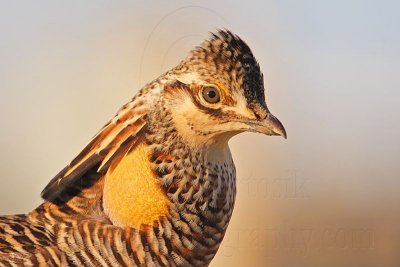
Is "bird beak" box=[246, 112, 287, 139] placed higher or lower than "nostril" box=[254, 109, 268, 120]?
lower

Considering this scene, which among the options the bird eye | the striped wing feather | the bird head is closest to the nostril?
the bird head

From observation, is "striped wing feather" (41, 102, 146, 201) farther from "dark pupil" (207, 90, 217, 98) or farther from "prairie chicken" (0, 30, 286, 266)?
"dark pupil" (207, 90, 217, 98)

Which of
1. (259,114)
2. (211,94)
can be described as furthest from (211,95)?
(259,114)

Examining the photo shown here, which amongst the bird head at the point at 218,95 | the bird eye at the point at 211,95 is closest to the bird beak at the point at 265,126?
the bird head at the point at 218,95

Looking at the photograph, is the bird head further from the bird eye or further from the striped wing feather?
the striped wing feather

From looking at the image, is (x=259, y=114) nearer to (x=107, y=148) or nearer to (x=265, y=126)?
(x=265, y=126)

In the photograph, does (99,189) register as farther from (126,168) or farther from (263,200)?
(263,200)

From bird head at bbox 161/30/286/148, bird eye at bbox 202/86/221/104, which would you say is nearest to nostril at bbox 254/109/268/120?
bird head at bbox 161/30/286/148

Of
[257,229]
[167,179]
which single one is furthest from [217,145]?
[257,229]

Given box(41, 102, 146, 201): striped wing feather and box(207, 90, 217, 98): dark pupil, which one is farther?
box(41, 102, 146, 201): striped wing feather
